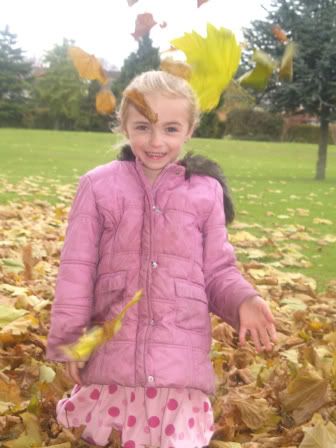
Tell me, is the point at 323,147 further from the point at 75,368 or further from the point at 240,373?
the point at 75,368

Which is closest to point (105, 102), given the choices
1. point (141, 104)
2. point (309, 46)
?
point (141, 104)

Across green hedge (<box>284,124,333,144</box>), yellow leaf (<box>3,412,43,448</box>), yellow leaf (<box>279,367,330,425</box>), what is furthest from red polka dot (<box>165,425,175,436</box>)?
green hedge (<box>284,124,333,144</box>)

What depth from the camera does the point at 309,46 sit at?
14992 mm

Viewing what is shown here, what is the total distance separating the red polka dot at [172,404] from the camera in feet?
6.58

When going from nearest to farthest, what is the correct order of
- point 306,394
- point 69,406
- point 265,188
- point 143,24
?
point 143,24, point 69,406, point 306,394, point 265,188

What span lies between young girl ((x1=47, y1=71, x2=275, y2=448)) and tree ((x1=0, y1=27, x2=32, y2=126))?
3324cm

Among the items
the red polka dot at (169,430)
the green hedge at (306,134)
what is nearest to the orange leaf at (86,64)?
the red polka dot at (169,430)

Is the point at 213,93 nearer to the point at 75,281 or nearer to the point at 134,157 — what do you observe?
the point at 134,157

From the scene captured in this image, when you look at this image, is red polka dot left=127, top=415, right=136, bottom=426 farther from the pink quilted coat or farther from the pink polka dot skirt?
the pink quilted coat

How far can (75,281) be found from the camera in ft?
6.49

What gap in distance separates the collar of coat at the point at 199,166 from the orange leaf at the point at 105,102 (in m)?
0.17

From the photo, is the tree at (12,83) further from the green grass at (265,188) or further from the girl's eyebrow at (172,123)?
the girl's eyebrow at (172,123)

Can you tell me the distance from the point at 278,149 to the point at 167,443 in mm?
27392

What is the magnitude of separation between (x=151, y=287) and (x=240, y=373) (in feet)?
2.85
